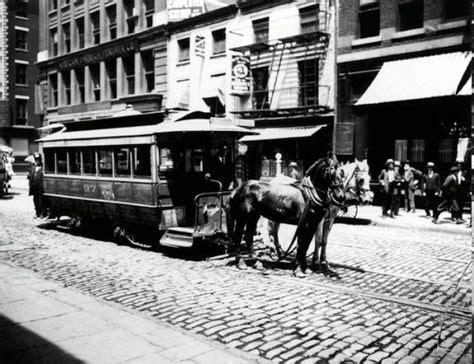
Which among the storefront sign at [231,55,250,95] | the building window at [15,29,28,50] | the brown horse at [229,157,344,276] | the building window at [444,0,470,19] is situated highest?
the building window at [15,29,28,50]

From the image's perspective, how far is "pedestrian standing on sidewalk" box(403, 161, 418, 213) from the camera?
1848 centimetres

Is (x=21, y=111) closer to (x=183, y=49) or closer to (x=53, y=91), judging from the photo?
(x=53, y=91)

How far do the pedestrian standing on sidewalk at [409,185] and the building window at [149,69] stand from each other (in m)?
19.8

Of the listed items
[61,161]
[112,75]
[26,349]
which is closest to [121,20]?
[112,75]

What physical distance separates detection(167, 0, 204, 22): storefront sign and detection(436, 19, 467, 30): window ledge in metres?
14.8

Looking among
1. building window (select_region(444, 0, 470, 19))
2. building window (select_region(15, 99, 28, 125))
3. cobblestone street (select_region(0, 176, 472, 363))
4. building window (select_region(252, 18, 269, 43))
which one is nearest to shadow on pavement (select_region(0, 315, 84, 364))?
cobblestone street (select_region(0, 176, 472, 363))

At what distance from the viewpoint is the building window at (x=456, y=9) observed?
18.6 meters

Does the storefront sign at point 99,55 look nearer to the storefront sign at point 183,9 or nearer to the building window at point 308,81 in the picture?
the storefront sign at point 183,9

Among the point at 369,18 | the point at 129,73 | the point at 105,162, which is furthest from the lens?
the point at 129,73

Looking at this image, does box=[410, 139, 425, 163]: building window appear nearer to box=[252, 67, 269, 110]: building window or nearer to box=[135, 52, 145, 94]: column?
box=[252, 67, 269, 110]: building window

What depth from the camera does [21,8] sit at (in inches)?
2036

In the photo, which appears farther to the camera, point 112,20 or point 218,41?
point 112,20

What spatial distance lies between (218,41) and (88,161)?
17892 mm

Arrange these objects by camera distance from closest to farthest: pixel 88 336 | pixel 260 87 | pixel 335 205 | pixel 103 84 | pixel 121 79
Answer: pixel 88 336, pixel 335 205, pixel 260 87, pixel 121 79, pixel 103 84
